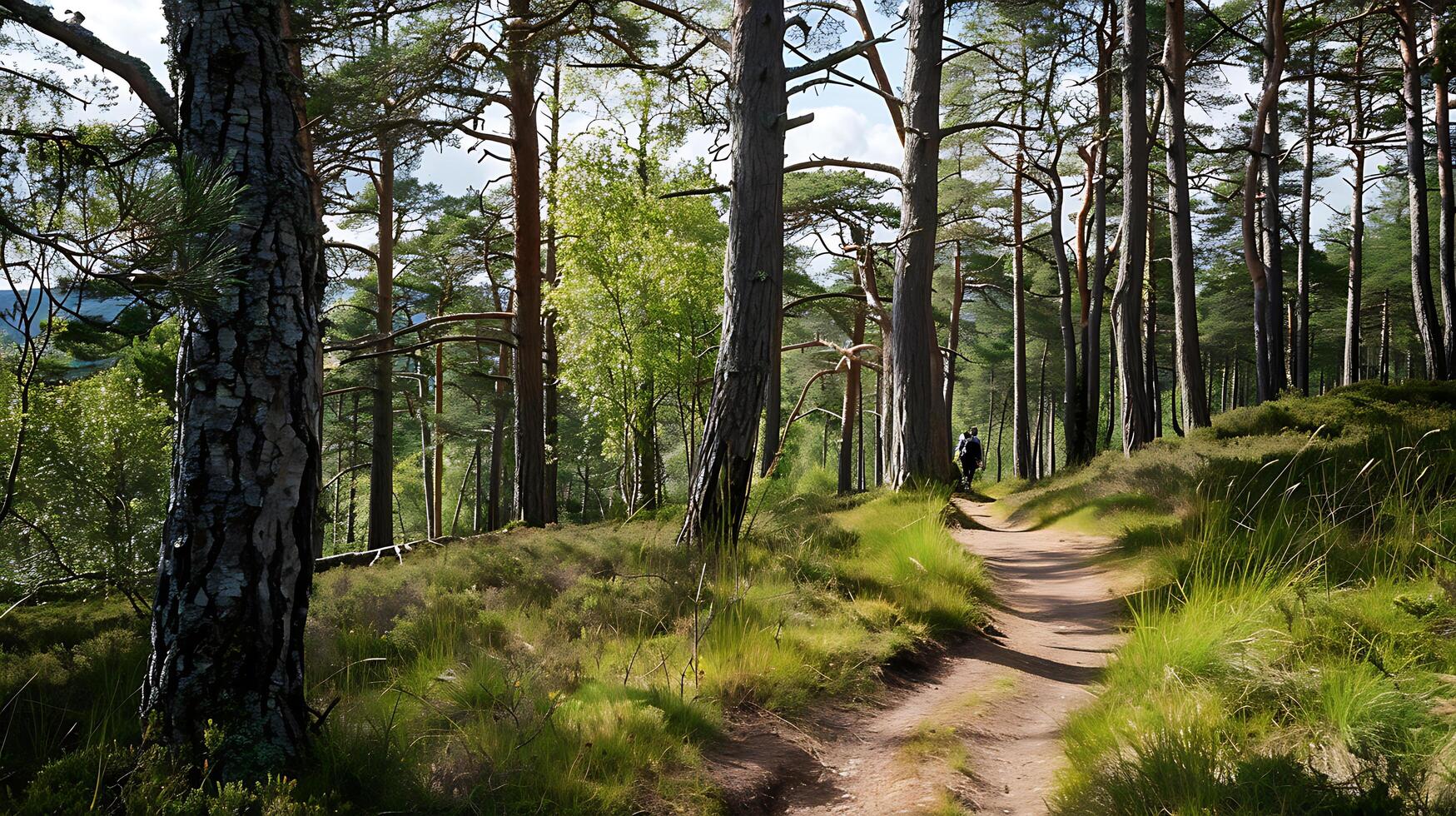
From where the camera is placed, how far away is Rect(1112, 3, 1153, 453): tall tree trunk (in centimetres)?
1319

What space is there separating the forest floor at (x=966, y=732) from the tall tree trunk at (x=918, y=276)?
189 inches

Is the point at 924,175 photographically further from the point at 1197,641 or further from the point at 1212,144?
the point at 1212,144

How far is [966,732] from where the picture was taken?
3799 mm

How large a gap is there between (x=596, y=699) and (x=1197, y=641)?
8.69ft

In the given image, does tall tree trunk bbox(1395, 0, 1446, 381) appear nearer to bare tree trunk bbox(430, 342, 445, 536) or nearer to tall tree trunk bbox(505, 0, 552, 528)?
tall tree trunk bbox(505, 0, 552, 528)

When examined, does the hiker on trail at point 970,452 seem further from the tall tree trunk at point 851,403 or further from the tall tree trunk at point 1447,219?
the tall tree trunk at point 1447,219

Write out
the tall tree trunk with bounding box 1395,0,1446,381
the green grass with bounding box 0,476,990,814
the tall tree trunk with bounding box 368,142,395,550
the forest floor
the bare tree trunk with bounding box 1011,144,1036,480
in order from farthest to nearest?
1. the bare tree trunk with bounding box 1011,144,1036,480
2. the tall tree trunk with bounding box 1395,0,1446,381
3. the tall tree trunk with bounding box 368,142,395,550
4. the forest floor
5. the green grass with bounding box 0,476,990,814

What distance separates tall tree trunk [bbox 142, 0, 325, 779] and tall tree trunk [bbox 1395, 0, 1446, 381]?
19.4 metres

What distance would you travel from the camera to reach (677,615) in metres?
4.99

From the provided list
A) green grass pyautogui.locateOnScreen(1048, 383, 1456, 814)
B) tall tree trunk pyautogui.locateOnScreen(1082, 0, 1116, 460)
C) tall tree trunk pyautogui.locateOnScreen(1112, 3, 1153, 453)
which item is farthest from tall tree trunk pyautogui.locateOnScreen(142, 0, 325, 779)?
tall tree trunk pyautogui.locateOnScreen(1082, 0, 1116, 460)

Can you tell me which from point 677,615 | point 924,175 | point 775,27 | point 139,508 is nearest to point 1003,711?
point 677,615

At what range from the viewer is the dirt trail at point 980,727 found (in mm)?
3215

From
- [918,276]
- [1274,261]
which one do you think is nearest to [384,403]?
[918,276]

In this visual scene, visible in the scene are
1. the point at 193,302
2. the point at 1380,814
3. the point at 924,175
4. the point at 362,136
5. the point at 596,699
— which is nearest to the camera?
the point at 1380,814
